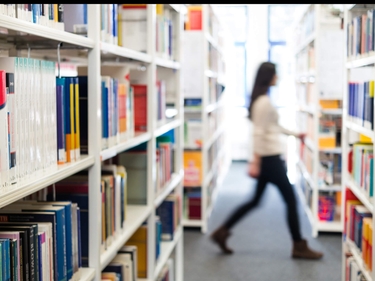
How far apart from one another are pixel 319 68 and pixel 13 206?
13.0 feet

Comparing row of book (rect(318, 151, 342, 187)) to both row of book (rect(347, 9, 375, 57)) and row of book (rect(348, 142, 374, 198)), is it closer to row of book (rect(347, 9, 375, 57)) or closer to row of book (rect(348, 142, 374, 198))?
row of book (rect(348, 142, 374, 198))

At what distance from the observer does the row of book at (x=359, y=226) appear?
276 cm

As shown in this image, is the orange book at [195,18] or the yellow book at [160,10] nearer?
the yellow book at [160,10]

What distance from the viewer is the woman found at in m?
4.37

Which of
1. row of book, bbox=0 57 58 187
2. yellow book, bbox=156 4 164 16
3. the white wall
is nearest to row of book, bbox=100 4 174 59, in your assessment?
yellow book, bbox=156 4 164 16

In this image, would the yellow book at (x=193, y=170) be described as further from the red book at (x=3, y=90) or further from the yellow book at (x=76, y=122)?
the red book at (x=3, y=90)

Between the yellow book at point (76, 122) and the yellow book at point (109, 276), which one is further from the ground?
the yellow book at point (76, 122)

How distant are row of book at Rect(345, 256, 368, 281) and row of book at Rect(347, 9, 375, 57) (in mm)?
1164

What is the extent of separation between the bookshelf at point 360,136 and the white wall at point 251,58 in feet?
21.5

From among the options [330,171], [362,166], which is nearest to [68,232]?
[362,166]

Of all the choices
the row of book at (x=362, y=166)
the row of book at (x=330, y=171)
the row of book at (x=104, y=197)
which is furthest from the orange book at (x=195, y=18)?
the row of book at (x=104, y=197)

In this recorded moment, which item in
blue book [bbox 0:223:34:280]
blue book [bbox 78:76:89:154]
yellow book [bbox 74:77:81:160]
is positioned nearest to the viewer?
blue book [bbox 0:223:34:280]

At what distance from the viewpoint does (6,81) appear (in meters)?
1.28

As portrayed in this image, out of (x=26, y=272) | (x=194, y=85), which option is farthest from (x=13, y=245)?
(x=194, y=85)
